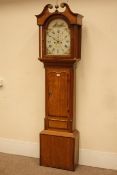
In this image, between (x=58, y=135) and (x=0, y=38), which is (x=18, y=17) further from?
(x=58, y=135)

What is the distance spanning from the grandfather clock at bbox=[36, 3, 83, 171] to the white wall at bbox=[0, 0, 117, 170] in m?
0.17

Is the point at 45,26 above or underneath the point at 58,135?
above

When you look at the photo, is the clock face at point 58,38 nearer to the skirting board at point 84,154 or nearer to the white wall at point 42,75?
the white wall at point 42,75

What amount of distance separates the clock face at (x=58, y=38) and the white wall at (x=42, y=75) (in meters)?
0.26

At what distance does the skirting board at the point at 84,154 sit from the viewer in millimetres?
2979

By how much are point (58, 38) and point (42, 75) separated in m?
0.56

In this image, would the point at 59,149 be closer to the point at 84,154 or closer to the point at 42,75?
the point at 84,154

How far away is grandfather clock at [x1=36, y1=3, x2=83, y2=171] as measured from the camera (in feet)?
8.97

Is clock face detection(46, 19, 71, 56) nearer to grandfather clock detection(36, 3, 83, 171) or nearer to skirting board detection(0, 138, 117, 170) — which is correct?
grandfather clock detection(36, 3, 83, 171)

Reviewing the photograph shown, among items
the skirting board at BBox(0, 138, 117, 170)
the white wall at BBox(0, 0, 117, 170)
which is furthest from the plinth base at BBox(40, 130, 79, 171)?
the white wall at BBox(0, 0, 117, 170)

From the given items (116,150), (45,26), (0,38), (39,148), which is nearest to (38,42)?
(45,26)

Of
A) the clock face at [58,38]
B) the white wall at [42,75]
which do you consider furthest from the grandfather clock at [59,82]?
the white wall at [42,75]

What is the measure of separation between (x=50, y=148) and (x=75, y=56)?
112cm

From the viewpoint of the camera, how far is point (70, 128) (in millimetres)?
2895
